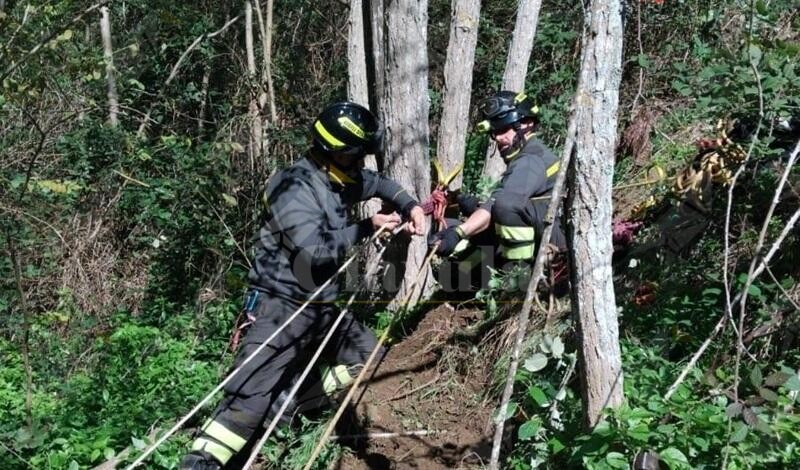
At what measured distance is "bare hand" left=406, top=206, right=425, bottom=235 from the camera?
4.93m

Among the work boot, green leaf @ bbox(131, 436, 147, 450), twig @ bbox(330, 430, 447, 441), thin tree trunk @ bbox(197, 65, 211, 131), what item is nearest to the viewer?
green leaf @ bbox(131, 436, 147, 450)

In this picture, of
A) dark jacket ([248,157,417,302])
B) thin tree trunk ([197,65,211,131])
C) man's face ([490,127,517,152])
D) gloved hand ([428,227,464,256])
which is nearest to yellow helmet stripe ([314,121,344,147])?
dark jacket ([248,157,417,302])

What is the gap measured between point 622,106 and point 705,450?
5997 millimetres

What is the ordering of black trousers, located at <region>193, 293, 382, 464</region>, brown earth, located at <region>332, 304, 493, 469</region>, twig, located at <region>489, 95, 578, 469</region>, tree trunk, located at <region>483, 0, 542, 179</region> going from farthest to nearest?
tree trunk, located at <region>483, 0, 542, 179</region>
brown earth, located at <region>332, 304, 493, 469</region>
black trousers, located at <region>193, 293, 382, 464</region>
twig, located at <region>489, 95, 578, 469</region>

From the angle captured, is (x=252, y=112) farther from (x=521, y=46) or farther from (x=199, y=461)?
(x=199, y=461)

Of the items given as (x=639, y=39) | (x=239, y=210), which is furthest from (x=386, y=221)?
(x=639, y=39)

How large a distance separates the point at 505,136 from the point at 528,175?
1.26 ft

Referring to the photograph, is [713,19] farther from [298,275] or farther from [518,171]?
[298,275]

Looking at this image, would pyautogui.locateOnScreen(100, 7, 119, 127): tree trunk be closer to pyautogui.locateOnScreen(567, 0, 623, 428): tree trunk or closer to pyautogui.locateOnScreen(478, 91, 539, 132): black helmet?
pyautogui.locateOnScreen(478, 91, 539, 132): black helmet

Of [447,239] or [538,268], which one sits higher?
[538,268]

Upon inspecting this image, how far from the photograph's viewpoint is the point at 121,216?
327 inches

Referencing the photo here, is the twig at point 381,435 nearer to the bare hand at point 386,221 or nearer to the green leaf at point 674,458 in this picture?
the bare hand at point 386,221

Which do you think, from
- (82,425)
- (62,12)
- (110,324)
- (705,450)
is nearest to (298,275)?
(82,425)

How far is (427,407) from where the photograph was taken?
5152 millimetres
